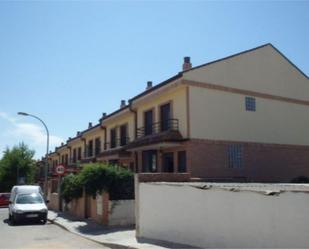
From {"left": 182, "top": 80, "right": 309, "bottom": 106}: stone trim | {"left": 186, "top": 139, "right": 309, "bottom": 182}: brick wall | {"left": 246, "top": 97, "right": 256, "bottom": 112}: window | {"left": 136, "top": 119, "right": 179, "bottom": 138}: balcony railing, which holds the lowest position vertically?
{"left": 186, "top": 139, "right": 309, "bottom": 182}: brick wall

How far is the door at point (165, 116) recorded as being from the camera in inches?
876

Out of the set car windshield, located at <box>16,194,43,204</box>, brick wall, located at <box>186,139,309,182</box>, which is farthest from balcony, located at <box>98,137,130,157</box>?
brick wall, located at <box>186,139,309,182</box>

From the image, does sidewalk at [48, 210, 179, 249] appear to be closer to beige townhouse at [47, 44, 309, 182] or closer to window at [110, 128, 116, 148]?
beige townhouse at [47, 44, 309, 182]

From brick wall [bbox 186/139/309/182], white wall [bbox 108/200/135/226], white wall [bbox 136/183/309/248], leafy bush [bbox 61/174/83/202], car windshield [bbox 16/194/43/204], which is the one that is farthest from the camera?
leafy bush [bbox 61/174/83/202]

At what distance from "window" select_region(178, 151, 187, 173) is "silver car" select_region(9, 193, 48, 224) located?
7.46 m

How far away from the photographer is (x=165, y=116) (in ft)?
74.5

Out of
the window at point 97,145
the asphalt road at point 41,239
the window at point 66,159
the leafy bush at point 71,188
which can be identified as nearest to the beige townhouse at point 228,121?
the leafy bush at point 71,188

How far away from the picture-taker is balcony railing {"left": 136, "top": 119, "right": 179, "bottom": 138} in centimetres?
2134

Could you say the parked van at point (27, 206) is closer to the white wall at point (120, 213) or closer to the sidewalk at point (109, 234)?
the sidewalk at point (109, 234)

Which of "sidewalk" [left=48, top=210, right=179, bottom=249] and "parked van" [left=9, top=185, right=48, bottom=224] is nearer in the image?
"sidewalk" [left=48, top=210, right=179, bottom=249]

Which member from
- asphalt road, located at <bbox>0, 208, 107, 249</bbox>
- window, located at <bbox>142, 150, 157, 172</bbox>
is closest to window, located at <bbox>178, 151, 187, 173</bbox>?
window, located at <bbox>142, 150, 157, 172</bbox>

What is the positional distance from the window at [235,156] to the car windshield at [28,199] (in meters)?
10.7

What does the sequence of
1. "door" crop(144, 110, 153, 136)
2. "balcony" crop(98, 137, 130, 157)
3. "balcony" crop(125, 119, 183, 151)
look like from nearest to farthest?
"balcony" crop(125, 119, 183, 151), "door" crop(144, 110, 153, 136), "balcony" crop(98, 137, 130, 157)

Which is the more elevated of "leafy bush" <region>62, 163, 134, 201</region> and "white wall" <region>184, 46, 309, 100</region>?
"white wall" <region>184, 46, 309, 100</region>
